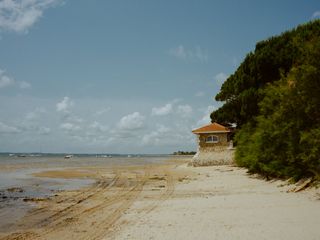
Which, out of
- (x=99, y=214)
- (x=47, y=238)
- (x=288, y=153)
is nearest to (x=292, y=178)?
(x=288, y=153)

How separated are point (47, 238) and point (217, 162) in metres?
34.3

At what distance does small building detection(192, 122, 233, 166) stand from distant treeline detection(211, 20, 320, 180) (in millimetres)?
4682

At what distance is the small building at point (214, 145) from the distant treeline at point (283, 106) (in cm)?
468

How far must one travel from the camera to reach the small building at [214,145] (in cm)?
4425

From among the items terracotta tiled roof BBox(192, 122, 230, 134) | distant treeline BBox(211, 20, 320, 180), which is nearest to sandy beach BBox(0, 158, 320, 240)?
distant treeline BBox(211, 20, 320, 180)

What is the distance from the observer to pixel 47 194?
24.1 metres

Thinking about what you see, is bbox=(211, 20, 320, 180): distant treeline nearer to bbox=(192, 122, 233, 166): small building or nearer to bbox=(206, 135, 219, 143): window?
bbox=(192, 122, 233, 166): small building

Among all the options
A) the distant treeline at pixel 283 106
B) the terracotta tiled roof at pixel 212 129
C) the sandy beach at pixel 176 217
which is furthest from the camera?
the terracotta tiled roof at pixel 212 129

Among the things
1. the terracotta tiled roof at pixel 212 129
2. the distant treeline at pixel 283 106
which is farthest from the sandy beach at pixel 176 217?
the terracotta tiled roof at pixel 212 129

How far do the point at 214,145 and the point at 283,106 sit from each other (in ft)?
87.4

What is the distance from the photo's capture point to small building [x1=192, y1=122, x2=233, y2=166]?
44.2 meters

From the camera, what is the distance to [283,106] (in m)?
18.5

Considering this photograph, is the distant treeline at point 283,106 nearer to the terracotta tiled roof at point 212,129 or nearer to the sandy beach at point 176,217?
the sandy beach at point 176,217

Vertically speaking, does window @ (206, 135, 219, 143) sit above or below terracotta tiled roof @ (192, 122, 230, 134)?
below
